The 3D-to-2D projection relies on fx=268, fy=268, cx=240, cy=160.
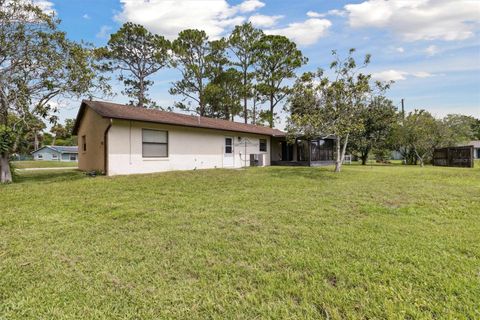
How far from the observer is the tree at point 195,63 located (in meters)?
26.8

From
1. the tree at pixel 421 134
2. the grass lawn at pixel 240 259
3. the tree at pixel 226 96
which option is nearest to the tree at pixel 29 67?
the grass lawn at pixel 240 259

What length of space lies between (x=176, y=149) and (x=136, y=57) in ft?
53.5

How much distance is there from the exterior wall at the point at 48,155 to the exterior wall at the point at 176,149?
37372mm

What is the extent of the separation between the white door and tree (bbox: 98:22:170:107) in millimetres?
13870

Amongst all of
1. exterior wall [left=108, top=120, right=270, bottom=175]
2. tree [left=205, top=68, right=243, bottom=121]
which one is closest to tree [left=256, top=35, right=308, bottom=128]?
tree [left=205, top=68, right=243, bottom=121]

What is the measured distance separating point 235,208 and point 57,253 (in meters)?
3.36

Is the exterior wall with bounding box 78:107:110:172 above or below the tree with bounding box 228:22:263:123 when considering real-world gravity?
below

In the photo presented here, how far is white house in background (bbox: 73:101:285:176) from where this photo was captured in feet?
37.5

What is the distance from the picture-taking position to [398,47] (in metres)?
11.9

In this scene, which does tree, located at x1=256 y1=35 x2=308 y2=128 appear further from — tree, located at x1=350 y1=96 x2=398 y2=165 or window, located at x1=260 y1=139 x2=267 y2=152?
window, located at x1=260 y1=139 x2=267 y2=152

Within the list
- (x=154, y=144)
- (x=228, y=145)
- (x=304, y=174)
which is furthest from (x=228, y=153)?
(x=304, y=174)

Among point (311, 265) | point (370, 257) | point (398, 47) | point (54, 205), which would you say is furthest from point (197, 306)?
point (398, 47)

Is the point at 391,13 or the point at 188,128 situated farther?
the point at 188,128

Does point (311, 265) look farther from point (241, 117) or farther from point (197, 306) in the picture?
point (241, 117)
